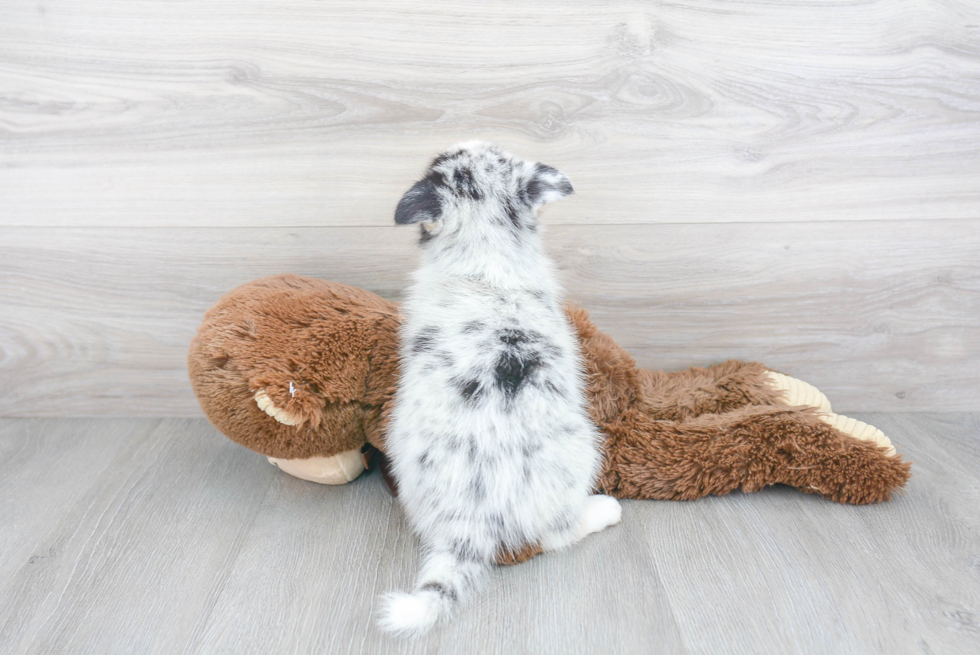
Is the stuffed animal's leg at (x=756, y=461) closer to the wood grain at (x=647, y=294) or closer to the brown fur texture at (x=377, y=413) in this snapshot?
the brown fur texture at (x=377, y=413)

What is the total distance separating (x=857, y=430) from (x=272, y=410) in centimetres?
108

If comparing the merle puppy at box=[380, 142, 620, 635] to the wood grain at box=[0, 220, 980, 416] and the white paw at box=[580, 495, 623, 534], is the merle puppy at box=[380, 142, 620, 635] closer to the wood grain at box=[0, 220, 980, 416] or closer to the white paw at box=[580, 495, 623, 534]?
the white paw at box=[580, 495, 623, 534]

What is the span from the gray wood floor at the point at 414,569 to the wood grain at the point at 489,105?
557 millimetres

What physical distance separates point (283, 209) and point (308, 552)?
2.24ft

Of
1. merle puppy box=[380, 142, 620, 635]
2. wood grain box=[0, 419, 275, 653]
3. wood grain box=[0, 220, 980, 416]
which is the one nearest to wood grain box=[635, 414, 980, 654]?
merle puppy box=[380, 142, 620, 635]

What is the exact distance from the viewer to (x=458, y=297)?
1.03 m

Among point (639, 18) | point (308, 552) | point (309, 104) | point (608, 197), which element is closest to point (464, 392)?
point (308, 552)

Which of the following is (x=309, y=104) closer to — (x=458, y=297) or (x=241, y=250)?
(x=241, y=250)

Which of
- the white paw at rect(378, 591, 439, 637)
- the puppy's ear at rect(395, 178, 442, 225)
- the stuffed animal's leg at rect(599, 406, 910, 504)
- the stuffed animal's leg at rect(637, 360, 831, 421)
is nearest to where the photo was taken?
the white paw at rect(378, 591, 439, 637)

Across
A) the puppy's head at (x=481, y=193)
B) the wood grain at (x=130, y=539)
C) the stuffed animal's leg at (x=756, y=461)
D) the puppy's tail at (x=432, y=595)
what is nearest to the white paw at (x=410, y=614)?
the puppy's tail at (x=432, y=595)

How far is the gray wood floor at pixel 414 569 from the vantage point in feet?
2.94

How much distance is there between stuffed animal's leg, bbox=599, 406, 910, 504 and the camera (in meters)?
1.14

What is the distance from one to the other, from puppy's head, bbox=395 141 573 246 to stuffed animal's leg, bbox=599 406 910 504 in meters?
0.47

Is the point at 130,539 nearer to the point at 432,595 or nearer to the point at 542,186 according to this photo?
the point at 432,595
